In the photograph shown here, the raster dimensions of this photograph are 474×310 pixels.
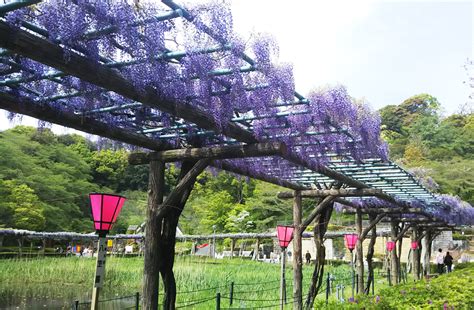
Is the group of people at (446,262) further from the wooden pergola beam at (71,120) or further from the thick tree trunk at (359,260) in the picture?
the wooden pergola beam at (71,120)

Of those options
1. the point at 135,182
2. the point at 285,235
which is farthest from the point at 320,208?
the point at 135,182

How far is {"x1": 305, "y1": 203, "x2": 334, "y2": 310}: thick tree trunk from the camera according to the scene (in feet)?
21.6

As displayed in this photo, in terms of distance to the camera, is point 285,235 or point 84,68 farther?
point 285,235

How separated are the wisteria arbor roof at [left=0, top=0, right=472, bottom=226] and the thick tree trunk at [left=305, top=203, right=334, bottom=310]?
7.35ft

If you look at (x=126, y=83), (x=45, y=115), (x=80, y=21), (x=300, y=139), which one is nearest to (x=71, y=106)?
(x=45, y=115)

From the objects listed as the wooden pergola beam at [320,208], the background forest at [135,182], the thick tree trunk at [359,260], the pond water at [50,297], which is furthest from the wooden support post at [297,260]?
the background forest at [135,182]

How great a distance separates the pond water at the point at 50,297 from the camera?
8975 mm

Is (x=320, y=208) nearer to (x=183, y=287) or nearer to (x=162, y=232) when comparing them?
(x=162, y=232)

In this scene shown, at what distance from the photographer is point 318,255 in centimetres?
678

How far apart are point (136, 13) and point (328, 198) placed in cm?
483

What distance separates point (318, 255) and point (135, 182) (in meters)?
30.1

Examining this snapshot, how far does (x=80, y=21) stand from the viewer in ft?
7.30

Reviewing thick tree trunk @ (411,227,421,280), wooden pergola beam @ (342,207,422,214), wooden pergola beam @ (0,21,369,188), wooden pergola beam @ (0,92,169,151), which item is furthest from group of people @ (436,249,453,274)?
wooden pergola beam @ (0,21,369,188)

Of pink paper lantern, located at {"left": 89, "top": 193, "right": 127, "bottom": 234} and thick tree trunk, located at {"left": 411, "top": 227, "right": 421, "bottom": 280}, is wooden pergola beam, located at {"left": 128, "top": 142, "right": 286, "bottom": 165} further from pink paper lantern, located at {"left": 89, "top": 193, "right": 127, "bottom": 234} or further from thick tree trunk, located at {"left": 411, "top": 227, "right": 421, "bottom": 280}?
thick tree trunk, located at {"left": 411, "top": 227, "right": 421, "bottom": 280}
